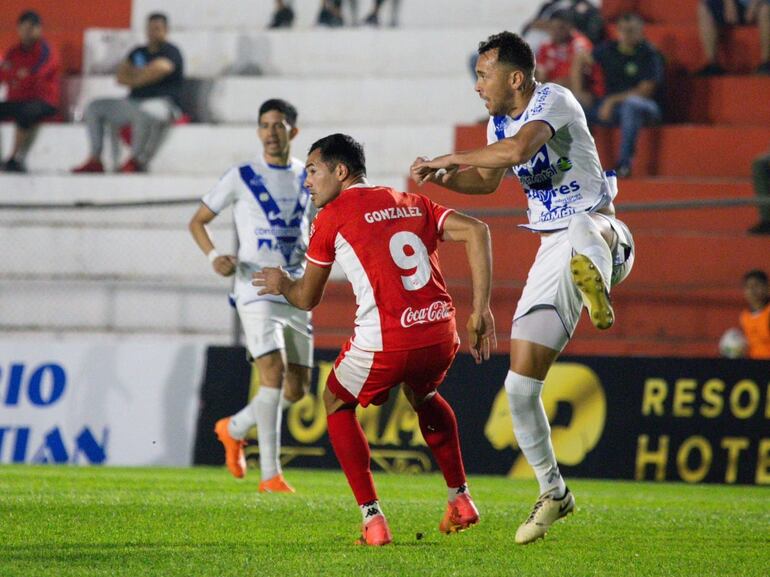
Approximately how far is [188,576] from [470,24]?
14239 millimetres

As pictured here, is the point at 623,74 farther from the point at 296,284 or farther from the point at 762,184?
the point at 296,284

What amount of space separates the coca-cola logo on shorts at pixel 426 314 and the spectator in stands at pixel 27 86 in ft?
41.1

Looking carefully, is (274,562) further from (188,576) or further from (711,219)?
(711,219)

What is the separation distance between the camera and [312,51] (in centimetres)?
1866

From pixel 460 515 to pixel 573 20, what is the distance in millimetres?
10919

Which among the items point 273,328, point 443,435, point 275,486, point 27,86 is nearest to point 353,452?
point 443,435

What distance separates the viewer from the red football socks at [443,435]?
6422 mm

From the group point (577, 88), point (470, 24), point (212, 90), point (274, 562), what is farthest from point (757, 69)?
point (274, 562)

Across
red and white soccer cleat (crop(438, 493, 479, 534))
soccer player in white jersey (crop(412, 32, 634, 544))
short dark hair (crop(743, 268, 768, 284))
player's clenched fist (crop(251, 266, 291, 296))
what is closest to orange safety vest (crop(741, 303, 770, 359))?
Result: short dark hair (crop(743, 268, 768, 284))

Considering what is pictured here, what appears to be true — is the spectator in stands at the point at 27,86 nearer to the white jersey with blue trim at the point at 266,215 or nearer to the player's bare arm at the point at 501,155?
the white jersey with blue trim at the point at 266,215

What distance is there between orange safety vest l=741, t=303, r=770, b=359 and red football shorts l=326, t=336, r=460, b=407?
290 inches

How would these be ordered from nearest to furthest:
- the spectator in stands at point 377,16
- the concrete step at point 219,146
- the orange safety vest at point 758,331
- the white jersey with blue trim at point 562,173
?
1. the white jersey with blue trim at point 562,173
2. the orange safety vest at point 758,331
3. the concrete step at point 219,146
4. the spectator in stands at point 377,16

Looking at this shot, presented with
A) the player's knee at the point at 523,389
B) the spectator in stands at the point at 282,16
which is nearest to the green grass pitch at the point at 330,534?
the player's knee at the point at 523,389

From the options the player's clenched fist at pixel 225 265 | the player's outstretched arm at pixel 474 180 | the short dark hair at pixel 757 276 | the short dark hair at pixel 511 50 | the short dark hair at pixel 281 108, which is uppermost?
the short dark hair at pixel 511 50
